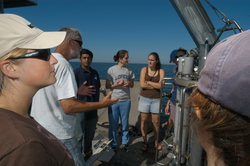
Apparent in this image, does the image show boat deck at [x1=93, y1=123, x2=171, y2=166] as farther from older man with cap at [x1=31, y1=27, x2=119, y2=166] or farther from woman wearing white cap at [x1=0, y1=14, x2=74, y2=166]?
woman wearing white cap at [x1=0, y1=14, x2=74, y2=166]

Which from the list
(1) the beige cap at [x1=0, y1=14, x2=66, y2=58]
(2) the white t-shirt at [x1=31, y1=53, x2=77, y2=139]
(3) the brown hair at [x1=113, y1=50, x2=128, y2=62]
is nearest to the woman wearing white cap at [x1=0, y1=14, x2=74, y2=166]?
(1) the beige cap at [x1=0, y1=14, x2=66, y2=58]

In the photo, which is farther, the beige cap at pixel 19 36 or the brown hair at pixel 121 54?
the brown hair at pixel 121 54

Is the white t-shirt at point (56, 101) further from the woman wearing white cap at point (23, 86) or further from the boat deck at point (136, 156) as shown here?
the boat deck at point (136, 156)

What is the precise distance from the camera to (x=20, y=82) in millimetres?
936

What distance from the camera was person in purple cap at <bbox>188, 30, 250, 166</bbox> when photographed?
0.47 metres

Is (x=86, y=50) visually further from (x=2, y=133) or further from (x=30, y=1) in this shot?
(x=30, y=1)

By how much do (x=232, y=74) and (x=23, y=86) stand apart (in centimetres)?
109

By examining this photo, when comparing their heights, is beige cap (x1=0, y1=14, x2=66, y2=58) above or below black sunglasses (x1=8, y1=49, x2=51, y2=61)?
above

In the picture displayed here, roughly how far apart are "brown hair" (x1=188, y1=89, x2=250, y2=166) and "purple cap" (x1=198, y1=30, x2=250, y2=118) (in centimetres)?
3

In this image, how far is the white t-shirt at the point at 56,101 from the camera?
65.1 inches

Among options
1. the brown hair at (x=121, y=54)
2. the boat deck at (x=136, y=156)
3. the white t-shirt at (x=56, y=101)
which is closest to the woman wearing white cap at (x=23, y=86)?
the white t-shirt at (x=56, y=101)

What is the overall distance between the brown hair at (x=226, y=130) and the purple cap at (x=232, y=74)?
0.03 metres

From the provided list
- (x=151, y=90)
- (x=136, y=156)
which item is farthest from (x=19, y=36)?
(x=136, y=156)

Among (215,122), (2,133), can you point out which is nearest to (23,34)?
(2,133)
